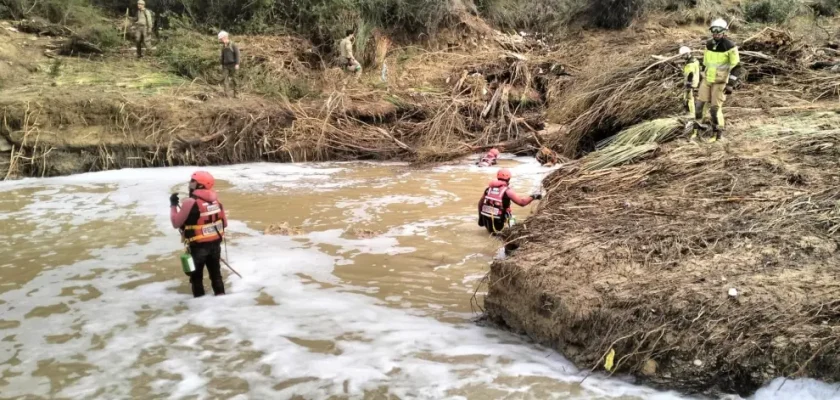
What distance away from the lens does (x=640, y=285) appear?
4.33 metres

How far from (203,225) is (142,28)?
40.8 ft

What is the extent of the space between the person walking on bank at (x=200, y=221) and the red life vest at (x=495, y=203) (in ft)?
10.8

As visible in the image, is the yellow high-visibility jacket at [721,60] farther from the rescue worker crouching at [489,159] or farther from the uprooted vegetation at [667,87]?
the rescue worker crouching at [489,159]

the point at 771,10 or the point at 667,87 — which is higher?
the point at 771,10

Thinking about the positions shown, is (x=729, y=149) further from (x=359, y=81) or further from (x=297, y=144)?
(x=359, y=81)

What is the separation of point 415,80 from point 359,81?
5.85ft

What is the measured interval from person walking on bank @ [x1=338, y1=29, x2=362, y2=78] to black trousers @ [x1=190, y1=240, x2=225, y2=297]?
36.1ft

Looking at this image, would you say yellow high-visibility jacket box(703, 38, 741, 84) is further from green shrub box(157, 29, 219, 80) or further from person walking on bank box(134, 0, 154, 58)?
person walking on bank box(134, 0, 154, 58)

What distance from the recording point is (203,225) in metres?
5.78

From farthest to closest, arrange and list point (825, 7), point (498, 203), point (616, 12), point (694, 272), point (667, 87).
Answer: point (825, 7) < point (616, 12) < point (667, 87) < point (498, 203) < point (694, 272)

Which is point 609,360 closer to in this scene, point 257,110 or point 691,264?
point 691,264

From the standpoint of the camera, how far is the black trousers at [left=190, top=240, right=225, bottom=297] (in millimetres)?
5816

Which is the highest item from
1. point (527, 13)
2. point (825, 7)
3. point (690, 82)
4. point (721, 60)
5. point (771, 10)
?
point (527, 13)

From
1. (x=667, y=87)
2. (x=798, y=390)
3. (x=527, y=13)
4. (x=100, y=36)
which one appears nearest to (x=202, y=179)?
(x=798, y=390)
